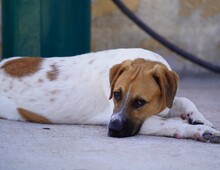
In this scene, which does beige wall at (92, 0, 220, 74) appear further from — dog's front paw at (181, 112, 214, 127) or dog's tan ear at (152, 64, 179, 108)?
dog's tan ear at (152, 64, 179, 108)

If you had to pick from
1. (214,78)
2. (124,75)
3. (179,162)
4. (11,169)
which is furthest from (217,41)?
(11,169)

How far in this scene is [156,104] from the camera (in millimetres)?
4469

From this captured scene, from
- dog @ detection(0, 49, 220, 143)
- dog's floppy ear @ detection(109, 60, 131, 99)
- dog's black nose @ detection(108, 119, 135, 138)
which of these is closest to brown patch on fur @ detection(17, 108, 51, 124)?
dog @ detection(0, 49, 220, 143)

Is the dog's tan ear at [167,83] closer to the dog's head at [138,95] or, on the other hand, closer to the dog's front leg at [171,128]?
the dog's head at [138,95]

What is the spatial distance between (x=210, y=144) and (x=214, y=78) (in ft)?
11.1

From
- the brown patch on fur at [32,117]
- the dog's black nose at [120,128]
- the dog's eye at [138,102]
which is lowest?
the brown patch on fur at [32,117]

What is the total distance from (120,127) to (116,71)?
19.1 inches

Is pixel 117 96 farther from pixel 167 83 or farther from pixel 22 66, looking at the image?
pixel 22 66

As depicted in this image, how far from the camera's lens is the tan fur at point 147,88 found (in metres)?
4.38

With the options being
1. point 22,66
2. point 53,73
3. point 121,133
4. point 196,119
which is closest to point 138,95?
point 121,133

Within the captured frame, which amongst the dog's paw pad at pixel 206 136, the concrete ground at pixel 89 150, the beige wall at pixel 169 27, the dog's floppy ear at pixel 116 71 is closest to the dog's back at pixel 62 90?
the concrete ground at pixel 89 150

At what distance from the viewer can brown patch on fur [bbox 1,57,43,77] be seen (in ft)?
16.8

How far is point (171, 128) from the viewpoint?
4.50 metres

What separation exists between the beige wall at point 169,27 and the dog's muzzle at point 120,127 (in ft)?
11.1
